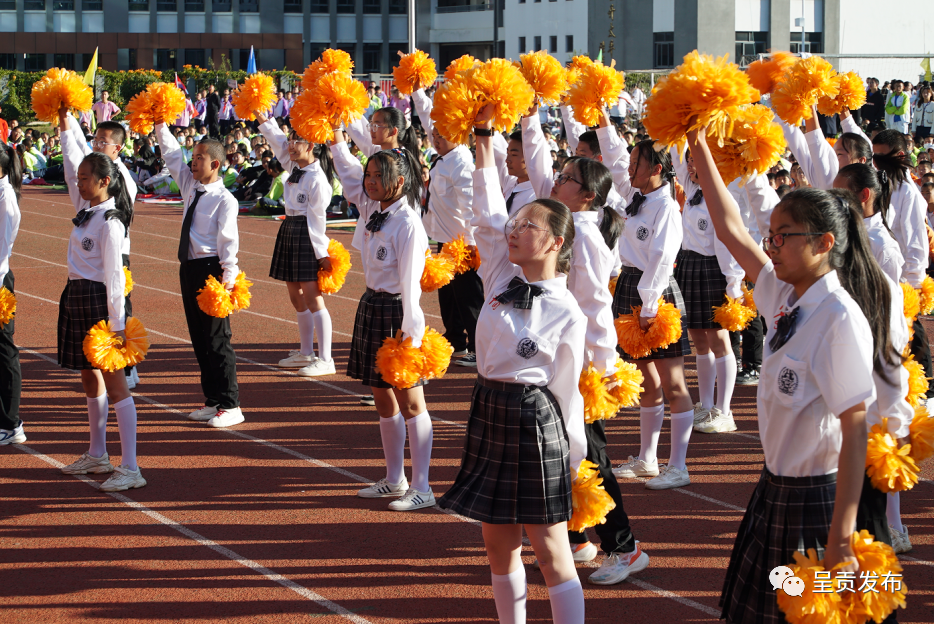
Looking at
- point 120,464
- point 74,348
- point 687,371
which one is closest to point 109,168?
point 74,348

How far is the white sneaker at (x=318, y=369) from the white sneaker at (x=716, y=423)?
11.1ft

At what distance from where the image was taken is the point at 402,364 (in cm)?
506

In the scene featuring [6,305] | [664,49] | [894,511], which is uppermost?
[664,49]

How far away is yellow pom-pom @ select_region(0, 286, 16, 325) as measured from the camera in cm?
640

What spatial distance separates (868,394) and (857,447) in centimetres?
15

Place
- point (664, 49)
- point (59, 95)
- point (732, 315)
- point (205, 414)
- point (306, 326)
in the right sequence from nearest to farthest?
point (59, 95) → point (732, 315) → point (205, 414) → point (306, 326) → point (664, 49)

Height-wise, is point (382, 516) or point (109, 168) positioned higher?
point (109, 168)

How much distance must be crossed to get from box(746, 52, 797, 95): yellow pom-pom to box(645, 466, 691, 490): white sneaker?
2.46 m

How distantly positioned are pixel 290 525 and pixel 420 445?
2.74ft

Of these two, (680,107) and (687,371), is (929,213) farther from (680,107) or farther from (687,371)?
(680,107)

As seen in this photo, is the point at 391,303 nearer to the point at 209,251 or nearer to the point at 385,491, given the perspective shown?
the point at 385,491

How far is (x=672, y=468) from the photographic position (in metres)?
5.87

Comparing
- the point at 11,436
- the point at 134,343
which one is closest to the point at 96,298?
the point at 134,343

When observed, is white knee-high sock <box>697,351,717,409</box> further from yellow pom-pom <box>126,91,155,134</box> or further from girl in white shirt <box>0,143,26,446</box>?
girl in white shirt <box>0,143,26,446</box>
